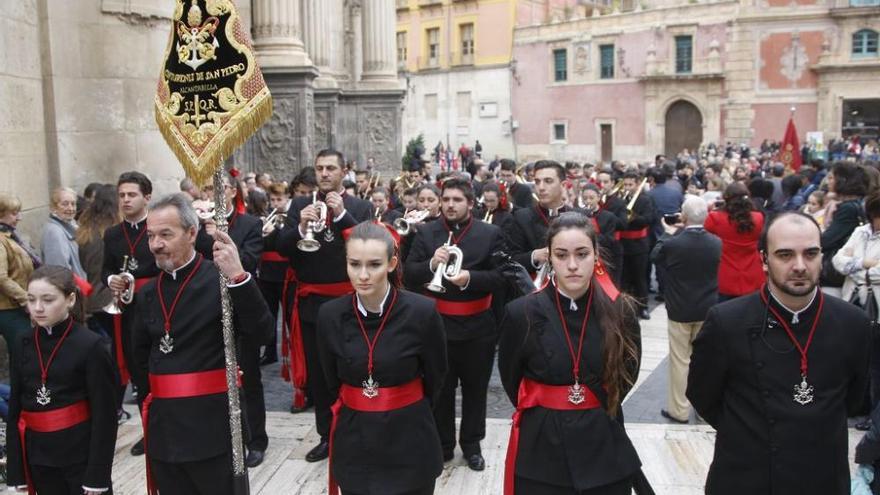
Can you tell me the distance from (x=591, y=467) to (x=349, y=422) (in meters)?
1.17

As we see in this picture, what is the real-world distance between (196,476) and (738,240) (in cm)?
545

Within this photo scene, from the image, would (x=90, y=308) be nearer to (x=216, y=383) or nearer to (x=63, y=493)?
(x=63, y=493)

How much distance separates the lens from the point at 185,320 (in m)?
4.18

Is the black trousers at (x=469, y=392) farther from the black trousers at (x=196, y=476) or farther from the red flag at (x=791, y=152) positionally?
the red flag at (x=791, y=152)

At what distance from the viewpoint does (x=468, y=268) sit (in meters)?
6.04

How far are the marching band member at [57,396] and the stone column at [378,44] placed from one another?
15.3 meters

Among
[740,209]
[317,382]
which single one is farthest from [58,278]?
[740,209]

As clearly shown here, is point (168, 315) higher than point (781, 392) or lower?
higher

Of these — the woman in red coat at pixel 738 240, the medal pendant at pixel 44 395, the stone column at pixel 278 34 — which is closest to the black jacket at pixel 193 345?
the medal pendant at pixel 44 395

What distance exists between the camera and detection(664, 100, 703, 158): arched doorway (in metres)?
43.1

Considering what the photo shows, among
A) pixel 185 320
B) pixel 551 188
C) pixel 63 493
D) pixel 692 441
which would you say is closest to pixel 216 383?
Result: pixel 185 320

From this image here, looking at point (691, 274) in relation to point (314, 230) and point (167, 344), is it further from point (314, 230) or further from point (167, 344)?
point (167, 344)

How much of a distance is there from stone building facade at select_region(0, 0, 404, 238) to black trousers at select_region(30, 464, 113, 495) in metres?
4.48

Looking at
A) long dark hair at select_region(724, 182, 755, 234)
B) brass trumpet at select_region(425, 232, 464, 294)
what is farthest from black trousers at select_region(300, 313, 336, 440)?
long dark hair at select_region(724, 182, 755, 234)
